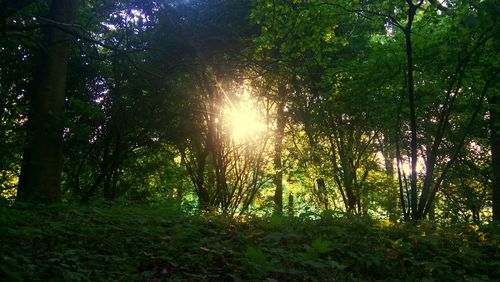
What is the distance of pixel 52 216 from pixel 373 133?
540 inches

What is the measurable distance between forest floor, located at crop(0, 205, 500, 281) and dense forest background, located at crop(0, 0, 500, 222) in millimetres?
1657

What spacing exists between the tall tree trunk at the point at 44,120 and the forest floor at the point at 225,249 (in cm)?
119

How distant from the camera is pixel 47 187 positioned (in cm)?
750

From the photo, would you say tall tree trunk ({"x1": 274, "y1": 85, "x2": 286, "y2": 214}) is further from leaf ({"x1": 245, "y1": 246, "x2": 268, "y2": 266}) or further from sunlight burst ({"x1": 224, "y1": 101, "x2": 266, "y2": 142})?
leaf ({"x1": 245, "y1": 246, "x2": 268, "y2": 266})

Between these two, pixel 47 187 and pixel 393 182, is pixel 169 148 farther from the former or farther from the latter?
pixel 47 187

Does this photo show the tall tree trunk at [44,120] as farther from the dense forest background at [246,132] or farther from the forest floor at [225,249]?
the forest floor at [225,249]

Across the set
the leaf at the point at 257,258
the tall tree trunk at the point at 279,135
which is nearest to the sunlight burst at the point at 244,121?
the tall tree trunk at the point at 279,135

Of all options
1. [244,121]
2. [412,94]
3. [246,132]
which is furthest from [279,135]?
[412,94]

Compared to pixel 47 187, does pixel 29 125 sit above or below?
above

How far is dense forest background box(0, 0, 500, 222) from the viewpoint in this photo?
25.5 feet

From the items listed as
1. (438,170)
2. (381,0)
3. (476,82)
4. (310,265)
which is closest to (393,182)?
(438,170)

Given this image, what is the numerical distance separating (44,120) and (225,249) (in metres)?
4.17

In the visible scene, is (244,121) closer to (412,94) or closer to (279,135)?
(279,135)

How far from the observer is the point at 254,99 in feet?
53.0
